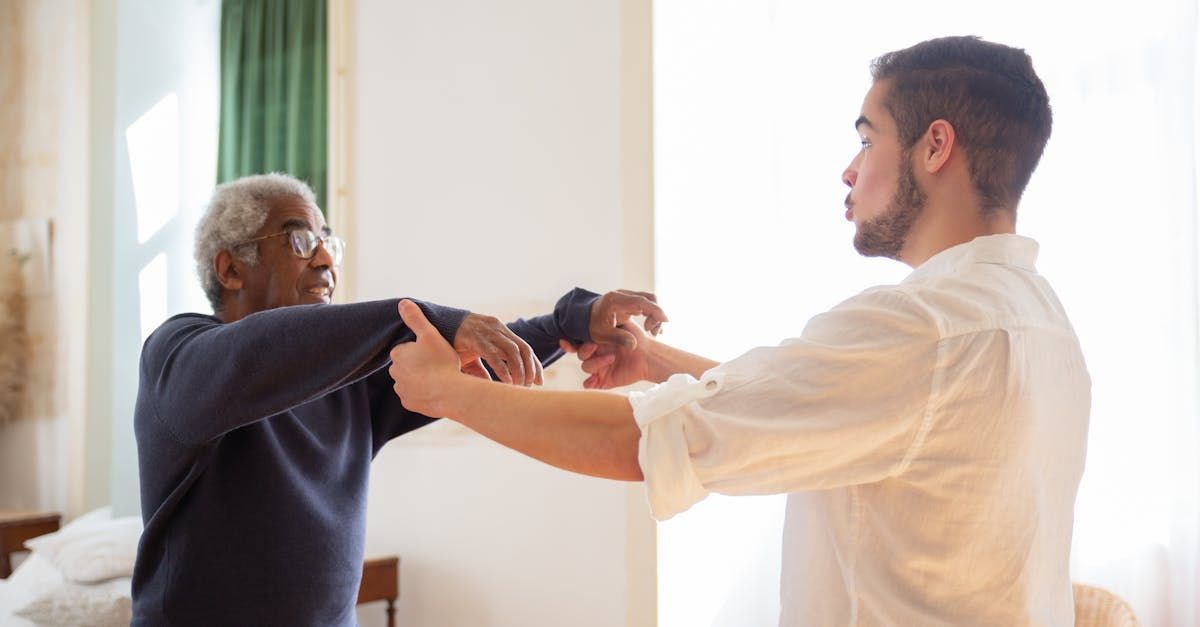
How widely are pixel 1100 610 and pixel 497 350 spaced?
1.62 metres

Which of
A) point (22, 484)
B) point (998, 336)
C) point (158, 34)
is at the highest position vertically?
point (158, 34)

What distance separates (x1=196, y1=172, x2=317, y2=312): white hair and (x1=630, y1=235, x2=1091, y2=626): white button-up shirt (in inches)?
43.0

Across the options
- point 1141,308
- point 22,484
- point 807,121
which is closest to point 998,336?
point 1141,308

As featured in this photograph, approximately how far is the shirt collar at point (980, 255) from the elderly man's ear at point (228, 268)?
4.20 ft

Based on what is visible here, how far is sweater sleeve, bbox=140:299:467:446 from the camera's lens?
152cm

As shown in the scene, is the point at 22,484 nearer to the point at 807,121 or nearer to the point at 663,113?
the point at 663,113

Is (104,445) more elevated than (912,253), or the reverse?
(912,253)

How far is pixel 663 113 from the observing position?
3.37m

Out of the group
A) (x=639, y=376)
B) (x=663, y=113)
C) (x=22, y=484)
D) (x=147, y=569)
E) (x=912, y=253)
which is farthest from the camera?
(x=22, y=484)

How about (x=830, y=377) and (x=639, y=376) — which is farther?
(x=639, y=376)

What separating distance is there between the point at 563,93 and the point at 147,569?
2.20 meters

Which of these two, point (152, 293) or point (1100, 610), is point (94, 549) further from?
Result: point (1100, 610)

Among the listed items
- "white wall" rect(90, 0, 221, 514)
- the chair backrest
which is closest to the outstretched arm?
the chair backrest

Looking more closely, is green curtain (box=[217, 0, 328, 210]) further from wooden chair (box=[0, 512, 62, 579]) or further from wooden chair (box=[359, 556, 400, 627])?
wooden chair (box=[0, 512, 62, 579])
